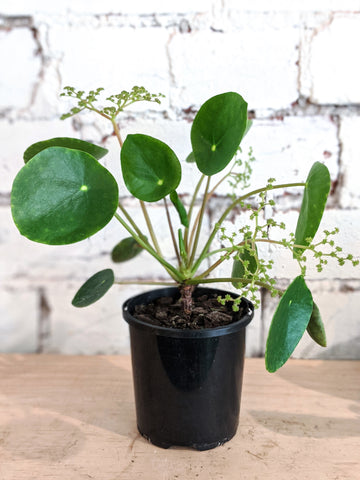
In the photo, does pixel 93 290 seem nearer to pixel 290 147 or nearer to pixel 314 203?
pixel 314 203

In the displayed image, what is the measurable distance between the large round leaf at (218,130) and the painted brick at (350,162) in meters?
0.46

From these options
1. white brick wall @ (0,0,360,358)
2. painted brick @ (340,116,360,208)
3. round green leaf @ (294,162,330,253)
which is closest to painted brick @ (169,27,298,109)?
white brick wall @ (0,0,360,358)

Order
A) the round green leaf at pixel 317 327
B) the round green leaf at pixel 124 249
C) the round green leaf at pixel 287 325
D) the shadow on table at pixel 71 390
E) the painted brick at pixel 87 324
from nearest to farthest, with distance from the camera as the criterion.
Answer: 1. the round green leaf at pixel 287 325
2. the round green leaf at pixel 317 327
3. the shadow on table at pixel 71 390
4. the round green leaf at pixel 124 249
5. the painted brick at pixel 87 324

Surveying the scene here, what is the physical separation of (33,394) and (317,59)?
87cm

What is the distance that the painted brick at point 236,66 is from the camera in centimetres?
99

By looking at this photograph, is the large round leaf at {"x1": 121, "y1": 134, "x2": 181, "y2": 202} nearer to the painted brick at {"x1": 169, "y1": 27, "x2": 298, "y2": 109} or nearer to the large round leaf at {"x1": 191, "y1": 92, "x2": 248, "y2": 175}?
the large round leaf at {"x1": 191, "y1": 92, "x2": 248, "y2": 175}

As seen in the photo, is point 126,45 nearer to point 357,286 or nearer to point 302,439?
point 357,286

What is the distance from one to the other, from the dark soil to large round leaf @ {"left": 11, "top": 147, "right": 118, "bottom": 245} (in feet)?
0.71

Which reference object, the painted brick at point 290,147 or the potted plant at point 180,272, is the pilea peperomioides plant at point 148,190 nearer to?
the potted plant at point 180,272

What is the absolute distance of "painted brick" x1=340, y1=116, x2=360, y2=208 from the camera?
1003 mm

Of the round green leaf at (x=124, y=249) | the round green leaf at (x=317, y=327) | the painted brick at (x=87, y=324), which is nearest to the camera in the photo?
the round green leaf at (x=317, y=327)

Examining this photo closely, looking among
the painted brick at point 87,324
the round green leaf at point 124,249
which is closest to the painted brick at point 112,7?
the round green leaf at point 124,249

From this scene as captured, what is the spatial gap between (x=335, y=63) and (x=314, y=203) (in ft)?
1.65

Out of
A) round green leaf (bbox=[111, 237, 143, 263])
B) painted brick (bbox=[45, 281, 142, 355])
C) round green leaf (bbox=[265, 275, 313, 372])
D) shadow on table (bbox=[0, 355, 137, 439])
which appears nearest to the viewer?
round green leaf (bbox=[265, 275, 313, 372])
